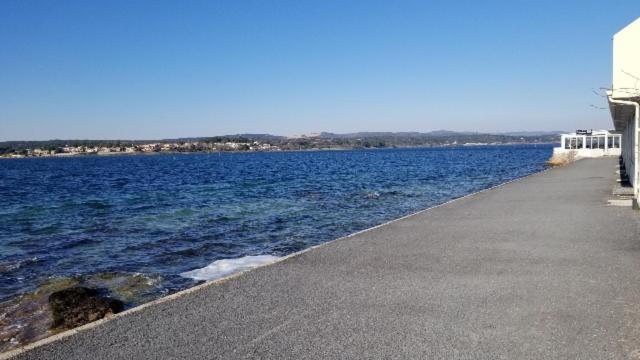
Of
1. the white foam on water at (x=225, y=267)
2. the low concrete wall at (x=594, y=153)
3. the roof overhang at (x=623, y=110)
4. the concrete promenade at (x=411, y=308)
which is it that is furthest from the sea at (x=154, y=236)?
the low concrete wall at (x=594, y=153)

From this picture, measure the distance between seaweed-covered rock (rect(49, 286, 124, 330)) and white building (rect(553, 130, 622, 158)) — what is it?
2127 inches

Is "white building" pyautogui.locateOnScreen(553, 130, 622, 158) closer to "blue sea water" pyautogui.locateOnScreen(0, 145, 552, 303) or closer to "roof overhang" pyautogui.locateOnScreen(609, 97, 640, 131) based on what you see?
"blue sea water" pyautogui.locateOnScreen(0, 145, 552, 303)

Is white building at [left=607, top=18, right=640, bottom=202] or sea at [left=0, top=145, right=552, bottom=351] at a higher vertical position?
white building at [left=607, top=18, right=640, bottom=202]

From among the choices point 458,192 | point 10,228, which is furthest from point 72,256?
point 458,192

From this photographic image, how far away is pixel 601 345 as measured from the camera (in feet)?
16.8

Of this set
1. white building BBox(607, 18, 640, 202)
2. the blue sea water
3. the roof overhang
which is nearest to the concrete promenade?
the blue sea water

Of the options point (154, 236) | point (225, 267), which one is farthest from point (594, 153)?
point (225, 267)

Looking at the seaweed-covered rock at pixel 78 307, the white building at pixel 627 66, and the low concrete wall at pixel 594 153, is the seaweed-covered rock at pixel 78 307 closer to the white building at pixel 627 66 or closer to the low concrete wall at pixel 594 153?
the white building at pixel 627 66

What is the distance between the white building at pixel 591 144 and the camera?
5462 cm

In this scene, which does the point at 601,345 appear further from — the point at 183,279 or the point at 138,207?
the point at 138,207

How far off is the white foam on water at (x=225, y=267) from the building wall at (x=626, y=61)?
9.10 metres

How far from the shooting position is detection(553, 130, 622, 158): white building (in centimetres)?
5462

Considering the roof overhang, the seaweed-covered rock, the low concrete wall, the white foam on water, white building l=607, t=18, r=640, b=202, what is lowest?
the white foam on water

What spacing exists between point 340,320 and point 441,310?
3.78 feet
